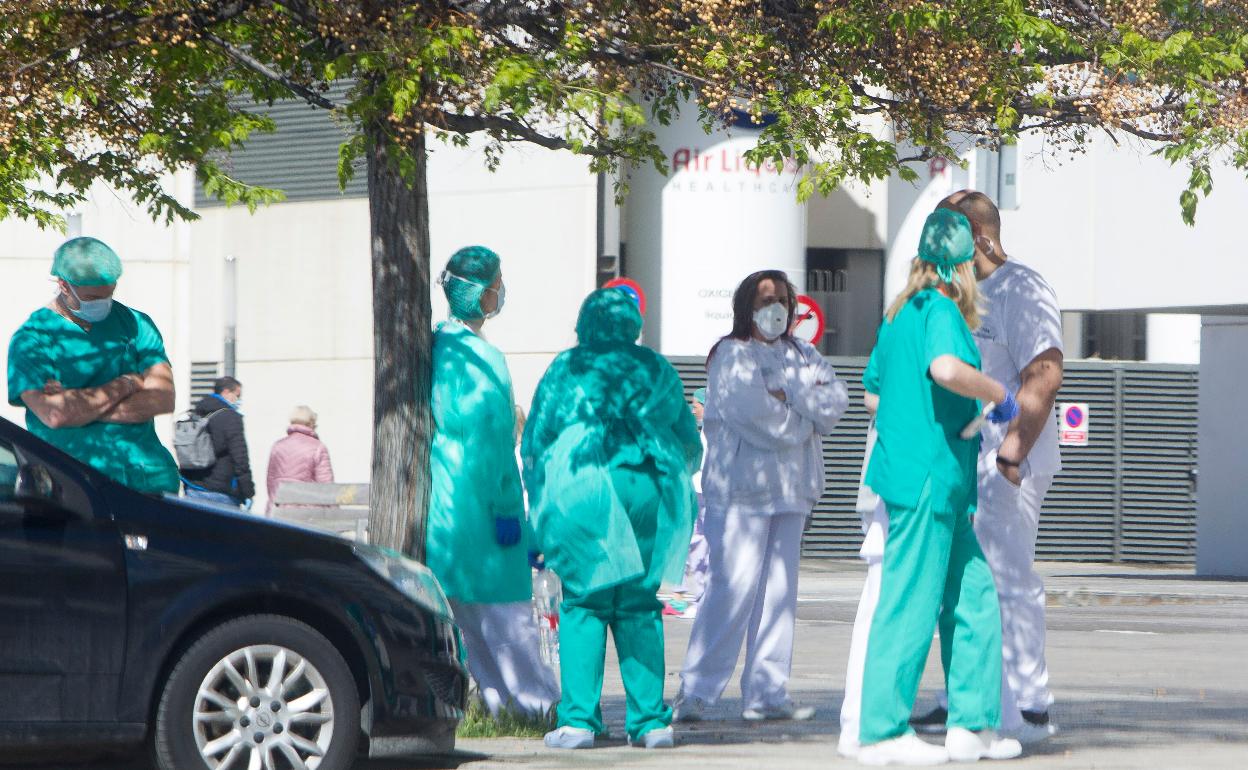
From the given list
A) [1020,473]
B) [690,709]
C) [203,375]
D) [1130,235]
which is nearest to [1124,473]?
[1130,235]

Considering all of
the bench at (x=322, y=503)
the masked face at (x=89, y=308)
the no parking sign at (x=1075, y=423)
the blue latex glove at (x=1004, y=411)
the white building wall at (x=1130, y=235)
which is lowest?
the bench at (x=322, y=503)

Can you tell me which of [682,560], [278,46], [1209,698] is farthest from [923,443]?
[1209,698]

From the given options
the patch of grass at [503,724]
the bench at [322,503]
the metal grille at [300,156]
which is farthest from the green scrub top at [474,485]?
the metal grille at [300,156]

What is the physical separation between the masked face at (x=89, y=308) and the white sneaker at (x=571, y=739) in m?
2.27

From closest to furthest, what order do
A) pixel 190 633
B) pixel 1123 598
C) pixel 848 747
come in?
pixel 190 633 → pixel 848 747 → pixel 1123 598

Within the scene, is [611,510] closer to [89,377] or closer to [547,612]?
[547,612]

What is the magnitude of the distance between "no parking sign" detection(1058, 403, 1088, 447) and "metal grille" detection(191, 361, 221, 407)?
38.8 ft

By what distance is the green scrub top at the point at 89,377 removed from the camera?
762cm

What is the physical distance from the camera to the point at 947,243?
7.36 meters

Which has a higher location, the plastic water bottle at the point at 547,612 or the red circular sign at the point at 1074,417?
the red circular sign at the point at 1074,417

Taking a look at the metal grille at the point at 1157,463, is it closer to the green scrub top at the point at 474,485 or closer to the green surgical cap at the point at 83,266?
the green scrub top at the point at 474,485

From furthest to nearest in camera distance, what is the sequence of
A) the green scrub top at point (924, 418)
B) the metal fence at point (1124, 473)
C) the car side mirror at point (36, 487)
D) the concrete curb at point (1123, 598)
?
the metal fence at point (1124, 473) → the concrete curb at point (1123, 598) → the green scrub top at point (924, 418) → the car side mirror at point (36, 487)

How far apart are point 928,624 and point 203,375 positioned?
Answer: 78.7 feet

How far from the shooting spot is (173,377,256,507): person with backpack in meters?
15.7
